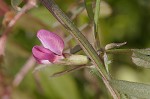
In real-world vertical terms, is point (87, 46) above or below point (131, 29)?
above

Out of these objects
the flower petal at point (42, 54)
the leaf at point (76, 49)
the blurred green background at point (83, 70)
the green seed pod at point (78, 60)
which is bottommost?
the blurred green background at point (83, 70)

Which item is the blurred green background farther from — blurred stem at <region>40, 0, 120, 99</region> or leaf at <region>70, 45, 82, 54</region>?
blurred stem at <region>40, 0, 120, 99</region>

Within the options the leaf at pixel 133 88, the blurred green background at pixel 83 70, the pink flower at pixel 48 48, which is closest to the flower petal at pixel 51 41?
the pink flower at pixel 48 48

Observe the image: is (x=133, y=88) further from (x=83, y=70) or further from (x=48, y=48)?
(x=83, y=70)

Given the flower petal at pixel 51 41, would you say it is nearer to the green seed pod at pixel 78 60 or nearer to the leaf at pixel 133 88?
the green seed pod at pixel 78 60

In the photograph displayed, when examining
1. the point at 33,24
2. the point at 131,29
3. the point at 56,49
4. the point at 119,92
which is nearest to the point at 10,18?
the point at 33,24

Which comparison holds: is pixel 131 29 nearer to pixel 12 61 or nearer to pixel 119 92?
pixel 12 61

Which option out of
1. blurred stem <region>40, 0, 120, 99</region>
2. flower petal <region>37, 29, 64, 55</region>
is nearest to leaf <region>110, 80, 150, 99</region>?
blurred stem <region>40, 0, 120, 99</region>

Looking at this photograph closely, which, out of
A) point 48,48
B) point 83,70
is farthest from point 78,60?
point 83,70
